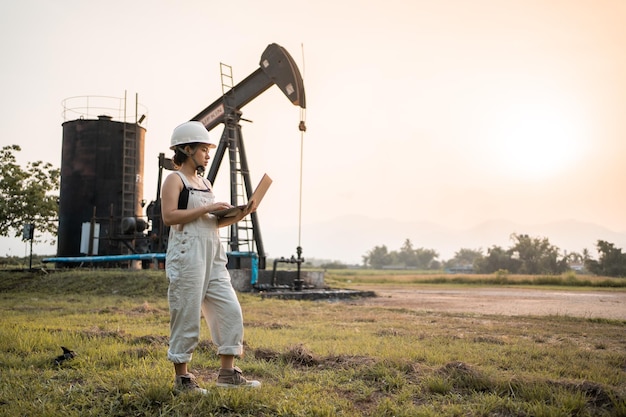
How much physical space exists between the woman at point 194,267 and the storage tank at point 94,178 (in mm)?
19413

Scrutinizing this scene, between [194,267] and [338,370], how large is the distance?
152 cm

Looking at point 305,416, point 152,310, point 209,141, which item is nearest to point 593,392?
point 305,416

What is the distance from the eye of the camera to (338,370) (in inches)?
175

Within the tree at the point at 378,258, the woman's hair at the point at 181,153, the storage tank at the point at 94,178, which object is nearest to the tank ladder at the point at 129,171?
the storage tank at the point at 94,178

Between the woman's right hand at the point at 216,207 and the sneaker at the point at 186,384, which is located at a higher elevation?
the woman's right hand at the point at 216,207

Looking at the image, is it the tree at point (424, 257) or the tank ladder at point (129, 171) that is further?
the tree at point (424, 257)

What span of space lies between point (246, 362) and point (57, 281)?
41.9ft

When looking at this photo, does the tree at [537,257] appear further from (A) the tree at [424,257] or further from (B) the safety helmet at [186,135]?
(A) the tree at [424,257]

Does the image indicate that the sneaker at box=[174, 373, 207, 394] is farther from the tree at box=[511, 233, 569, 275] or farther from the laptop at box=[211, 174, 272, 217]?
the tree at box=[511, 233, 569, 275]

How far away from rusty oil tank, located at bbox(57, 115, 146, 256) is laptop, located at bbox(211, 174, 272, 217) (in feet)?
63.6

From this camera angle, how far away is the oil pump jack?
696 inches

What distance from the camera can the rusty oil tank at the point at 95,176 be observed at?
74.5 ft

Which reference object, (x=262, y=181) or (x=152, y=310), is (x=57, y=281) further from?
(x=262, y=181)

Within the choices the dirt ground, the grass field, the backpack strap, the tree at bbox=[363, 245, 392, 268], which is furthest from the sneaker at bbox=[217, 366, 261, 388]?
the tree at bbox=[363, 245, 392, 268]
